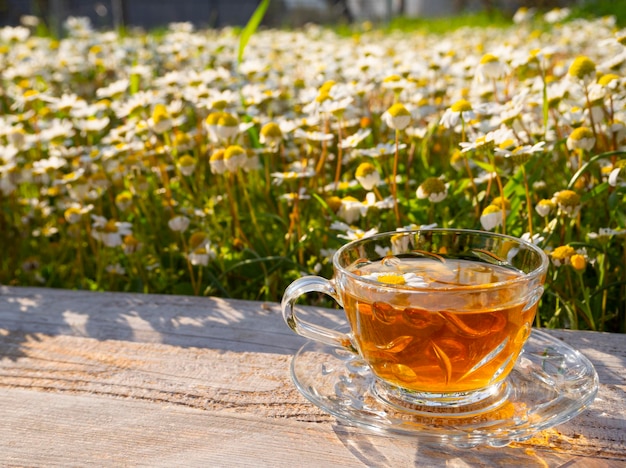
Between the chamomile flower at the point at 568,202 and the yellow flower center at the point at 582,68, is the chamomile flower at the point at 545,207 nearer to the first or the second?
the chamomile flower at the point at 568,202

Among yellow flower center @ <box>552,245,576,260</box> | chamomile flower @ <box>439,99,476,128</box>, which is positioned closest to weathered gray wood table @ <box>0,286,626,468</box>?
yellow flower center @ <box>552,245,576,260</box>

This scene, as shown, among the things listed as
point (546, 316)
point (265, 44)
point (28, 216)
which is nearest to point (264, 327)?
point (546, 316)

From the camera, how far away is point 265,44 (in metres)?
3.48

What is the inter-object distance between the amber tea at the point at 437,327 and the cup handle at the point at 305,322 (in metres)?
0.03

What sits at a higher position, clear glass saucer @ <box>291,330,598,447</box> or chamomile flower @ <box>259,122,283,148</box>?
chamomile flower @ <box>259,122,283,148</box>

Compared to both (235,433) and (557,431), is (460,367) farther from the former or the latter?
(235,433)

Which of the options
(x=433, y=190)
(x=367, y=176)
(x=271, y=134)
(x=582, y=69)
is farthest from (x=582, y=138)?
(x=271, y=134)

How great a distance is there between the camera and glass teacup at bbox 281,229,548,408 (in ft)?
2.16

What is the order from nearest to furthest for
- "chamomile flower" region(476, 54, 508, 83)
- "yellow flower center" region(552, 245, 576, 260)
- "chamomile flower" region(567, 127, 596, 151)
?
"yellow flower center" region(552, 245, 576, 260)
"chamomile flower" region(567, 127, 596, 151)
"chamomile flower" region(476, 54, 508, 83)

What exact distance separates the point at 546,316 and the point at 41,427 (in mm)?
825

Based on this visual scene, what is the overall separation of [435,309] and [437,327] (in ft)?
0.07

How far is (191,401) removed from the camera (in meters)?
0.78

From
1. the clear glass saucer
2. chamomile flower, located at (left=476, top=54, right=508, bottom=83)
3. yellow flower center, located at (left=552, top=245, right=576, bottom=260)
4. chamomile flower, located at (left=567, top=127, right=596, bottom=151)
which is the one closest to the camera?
the clear glass saucer

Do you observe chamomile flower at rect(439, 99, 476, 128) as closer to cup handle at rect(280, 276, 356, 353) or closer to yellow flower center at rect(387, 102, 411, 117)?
yellow flower center at rect(387, 102, 411, 117)
